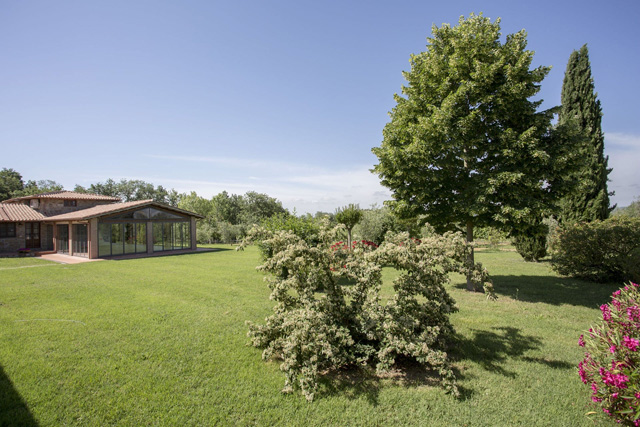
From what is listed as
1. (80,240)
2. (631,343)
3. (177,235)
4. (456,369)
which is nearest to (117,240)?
(80,240)

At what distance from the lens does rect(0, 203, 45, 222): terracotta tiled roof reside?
2325cm

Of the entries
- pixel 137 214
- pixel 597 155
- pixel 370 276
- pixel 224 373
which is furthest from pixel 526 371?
pixel 137 214

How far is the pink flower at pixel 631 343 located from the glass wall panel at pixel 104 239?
26670mm

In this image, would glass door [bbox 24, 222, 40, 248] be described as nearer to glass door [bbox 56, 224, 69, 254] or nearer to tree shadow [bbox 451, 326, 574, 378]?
glass door [bbox 56, 224, 69, 254]

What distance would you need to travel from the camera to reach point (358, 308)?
5.51 meters

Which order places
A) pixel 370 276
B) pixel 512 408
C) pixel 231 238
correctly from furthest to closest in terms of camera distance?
pixel 231 238 < pixel 370 276 < pixel 512 408

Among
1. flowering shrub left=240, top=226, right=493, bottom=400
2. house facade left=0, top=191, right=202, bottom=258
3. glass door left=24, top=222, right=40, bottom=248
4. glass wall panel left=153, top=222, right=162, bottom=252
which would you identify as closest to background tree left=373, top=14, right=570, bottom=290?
flowering shrub left=240, top=226, right=493, bottom=400

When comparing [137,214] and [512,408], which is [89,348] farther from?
[137,214]

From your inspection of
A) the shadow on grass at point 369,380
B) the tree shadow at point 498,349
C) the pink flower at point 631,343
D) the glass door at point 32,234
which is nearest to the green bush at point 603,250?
the tree shadow at point 498,349

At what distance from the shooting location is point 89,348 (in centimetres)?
578

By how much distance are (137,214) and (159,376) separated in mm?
22663

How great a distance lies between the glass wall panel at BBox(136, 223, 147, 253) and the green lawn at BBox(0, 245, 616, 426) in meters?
15.7

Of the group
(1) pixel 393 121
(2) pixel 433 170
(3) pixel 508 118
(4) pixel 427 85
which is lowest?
(2) pixel 433 170

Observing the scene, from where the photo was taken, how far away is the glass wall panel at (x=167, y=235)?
26156mm
